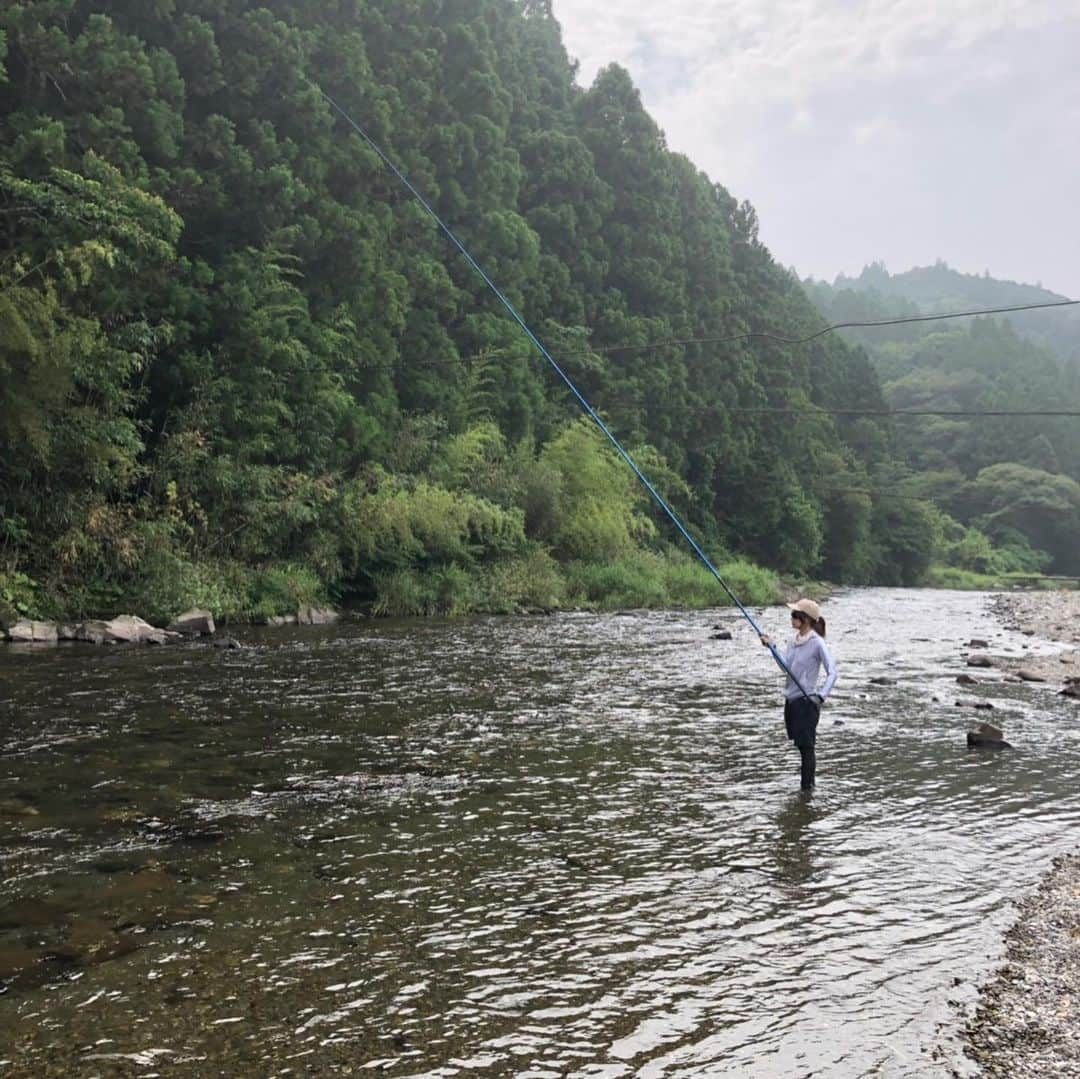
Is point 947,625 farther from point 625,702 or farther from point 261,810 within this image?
point 261,810

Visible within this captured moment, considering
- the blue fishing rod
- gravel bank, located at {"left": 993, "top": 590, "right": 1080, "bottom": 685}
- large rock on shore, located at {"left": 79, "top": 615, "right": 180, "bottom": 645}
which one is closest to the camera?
the blue fishing rod

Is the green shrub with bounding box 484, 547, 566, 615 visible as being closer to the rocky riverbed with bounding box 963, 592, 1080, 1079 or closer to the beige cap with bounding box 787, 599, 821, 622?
the beige cap with bounding box 787, 599, 821, 622

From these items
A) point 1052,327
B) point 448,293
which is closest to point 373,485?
point 448,293

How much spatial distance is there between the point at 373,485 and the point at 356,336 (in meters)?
5.31

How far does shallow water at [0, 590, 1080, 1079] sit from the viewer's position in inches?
146

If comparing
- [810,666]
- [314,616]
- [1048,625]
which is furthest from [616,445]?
[1048,625]

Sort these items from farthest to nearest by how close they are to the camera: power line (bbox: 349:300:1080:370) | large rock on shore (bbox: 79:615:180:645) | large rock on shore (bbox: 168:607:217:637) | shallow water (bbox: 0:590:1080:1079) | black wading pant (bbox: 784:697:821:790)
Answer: large rock on shore (bbox: 168:607:217:637), large rock on shore (bbox: 79:615:180:645), power line (bbox: 349:300:1080:370), black wading pant (bbox: 784:697:821:790), shallow water (bbox: 0:590:1080:1079)

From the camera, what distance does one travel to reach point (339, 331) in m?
27.9

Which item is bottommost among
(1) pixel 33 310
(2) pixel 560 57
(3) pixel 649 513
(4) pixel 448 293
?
(3) pixel 649 513

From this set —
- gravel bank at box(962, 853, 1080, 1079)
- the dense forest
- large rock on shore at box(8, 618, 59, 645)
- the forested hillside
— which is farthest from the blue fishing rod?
the forested hillside

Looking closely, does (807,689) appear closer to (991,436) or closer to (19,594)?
(19,594)

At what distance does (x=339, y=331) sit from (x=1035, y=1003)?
86.2 ft

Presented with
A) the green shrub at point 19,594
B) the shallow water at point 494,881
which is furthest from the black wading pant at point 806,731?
the green shrub at point 19,594

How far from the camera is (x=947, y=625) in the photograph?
2703 centimetres
